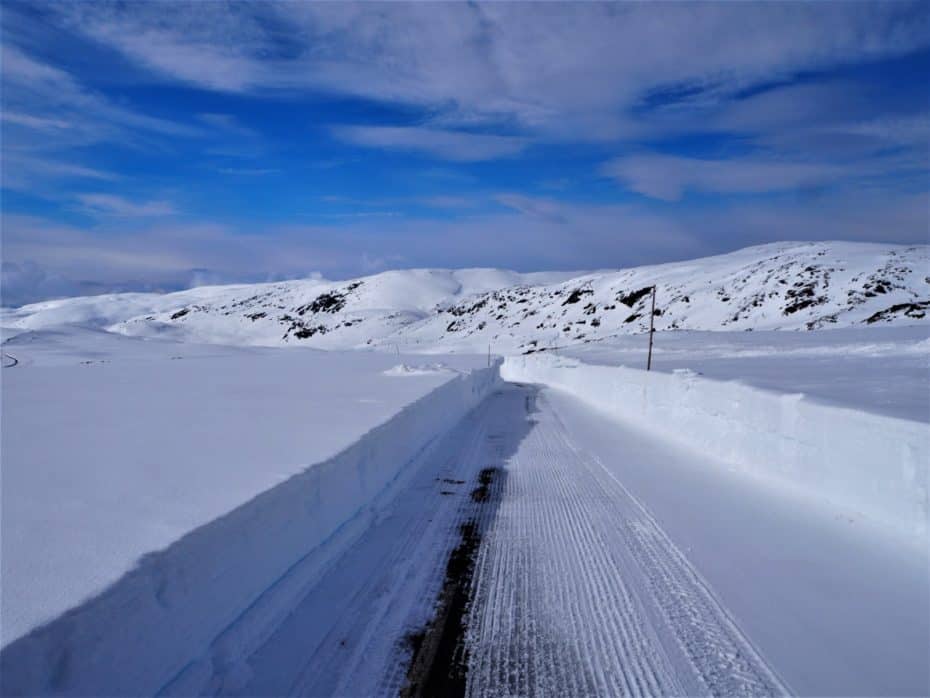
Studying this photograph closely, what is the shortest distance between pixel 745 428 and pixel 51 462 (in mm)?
9131

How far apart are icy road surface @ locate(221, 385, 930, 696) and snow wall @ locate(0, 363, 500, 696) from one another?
14cm

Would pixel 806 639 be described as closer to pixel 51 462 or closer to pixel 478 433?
pixel 51 462

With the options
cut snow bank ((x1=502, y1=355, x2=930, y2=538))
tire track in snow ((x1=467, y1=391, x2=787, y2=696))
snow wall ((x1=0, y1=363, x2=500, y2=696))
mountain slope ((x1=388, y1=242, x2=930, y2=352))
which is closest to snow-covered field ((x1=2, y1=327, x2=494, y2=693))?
snow wall ((x1=0, y1=363, x2=500, y2=696))

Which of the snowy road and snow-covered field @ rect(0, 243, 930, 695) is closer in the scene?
snow-covered field @ rect(0, 243, 930, 695)

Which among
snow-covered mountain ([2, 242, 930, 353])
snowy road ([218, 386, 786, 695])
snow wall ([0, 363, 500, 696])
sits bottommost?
snowy road ([218, 386, 786, 695])

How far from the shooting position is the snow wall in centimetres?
249

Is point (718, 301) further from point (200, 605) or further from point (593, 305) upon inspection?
point (200, 605)

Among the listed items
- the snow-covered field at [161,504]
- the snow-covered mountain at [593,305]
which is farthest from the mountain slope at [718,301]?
the snow-covered field at [161,504]

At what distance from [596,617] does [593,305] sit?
94991 mm

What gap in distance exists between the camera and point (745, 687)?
3260 millimetres

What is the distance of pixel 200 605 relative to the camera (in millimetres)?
3389

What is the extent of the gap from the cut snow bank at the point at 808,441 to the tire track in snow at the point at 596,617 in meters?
2.20

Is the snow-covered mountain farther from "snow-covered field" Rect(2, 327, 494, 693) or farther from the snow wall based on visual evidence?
the snow wall

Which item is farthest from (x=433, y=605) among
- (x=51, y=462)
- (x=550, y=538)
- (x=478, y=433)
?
(x=478, y=433)
